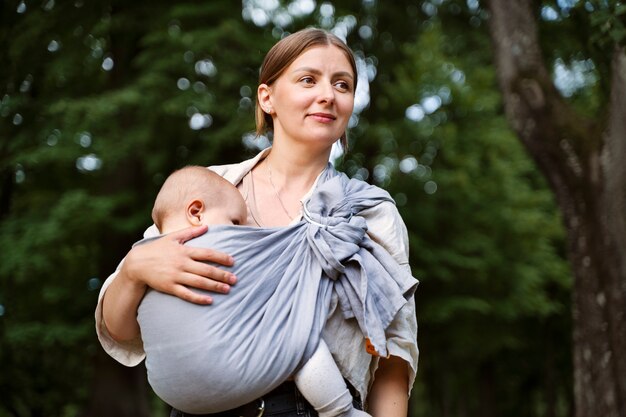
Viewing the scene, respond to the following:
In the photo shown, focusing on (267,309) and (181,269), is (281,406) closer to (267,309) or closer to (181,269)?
(267,309)

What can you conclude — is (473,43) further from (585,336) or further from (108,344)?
(108,344)

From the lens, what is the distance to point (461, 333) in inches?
540

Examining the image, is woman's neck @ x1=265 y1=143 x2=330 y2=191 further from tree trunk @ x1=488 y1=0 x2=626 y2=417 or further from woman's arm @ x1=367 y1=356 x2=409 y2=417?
tree trunk @ x1=488 y1=0 x2=626 y2=417


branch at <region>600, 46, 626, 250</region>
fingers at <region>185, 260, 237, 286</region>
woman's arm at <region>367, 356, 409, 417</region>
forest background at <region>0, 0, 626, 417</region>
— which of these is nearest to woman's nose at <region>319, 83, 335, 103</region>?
Result: fingers at <region>185, 260, 237, 286</region>

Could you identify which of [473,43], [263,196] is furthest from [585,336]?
[473,43]

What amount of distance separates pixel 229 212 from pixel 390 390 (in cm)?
60

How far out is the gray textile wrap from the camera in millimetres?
1812

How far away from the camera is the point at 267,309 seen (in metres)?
1.88

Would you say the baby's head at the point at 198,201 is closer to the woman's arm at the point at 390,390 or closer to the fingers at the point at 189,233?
the fingers at the point at 189,233

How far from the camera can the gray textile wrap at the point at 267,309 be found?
5.94ft

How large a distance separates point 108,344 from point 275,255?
1.83 feet

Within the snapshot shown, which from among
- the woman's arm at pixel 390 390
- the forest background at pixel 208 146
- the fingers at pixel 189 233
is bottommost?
the woman's arm at pixel 390 390

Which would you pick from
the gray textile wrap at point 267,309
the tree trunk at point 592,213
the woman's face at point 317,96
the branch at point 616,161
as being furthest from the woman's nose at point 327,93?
the branch at point 616,161

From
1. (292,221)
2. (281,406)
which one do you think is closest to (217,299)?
(281,406)
